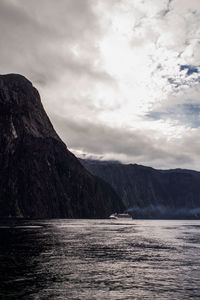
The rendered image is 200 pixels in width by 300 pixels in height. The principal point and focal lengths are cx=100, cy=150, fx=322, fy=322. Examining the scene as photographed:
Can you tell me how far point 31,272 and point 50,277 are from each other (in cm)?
307

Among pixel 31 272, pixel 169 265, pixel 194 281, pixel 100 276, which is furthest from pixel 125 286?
pixel 169 265

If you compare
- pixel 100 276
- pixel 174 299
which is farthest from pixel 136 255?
pixel 174 299

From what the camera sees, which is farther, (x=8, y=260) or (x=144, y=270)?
(x=8, y=260)

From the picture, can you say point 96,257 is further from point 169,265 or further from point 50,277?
point 50,277

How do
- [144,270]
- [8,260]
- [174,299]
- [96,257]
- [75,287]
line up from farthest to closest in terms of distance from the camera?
[96,257] → [8,260] → [144,270] → [75,287] → [174,299]

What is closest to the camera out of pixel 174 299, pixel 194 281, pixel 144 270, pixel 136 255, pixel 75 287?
pixel 174 299

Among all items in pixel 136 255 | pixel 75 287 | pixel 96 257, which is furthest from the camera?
pixel 136 255

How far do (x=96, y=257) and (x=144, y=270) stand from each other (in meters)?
10.9

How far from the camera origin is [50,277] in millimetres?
32656

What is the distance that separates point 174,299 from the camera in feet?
84.2

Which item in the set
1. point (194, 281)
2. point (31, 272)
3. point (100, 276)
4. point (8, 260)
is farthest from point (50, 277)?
point (194, 281)

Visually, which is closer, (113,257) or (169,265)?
(169,265)

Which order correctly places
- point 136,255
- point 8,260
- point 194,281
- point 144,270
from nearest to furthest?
point 194,281 < point 144,270 < point 8,260 < point 136,255

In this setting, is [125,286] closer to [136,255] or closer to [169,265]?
[169,265]
